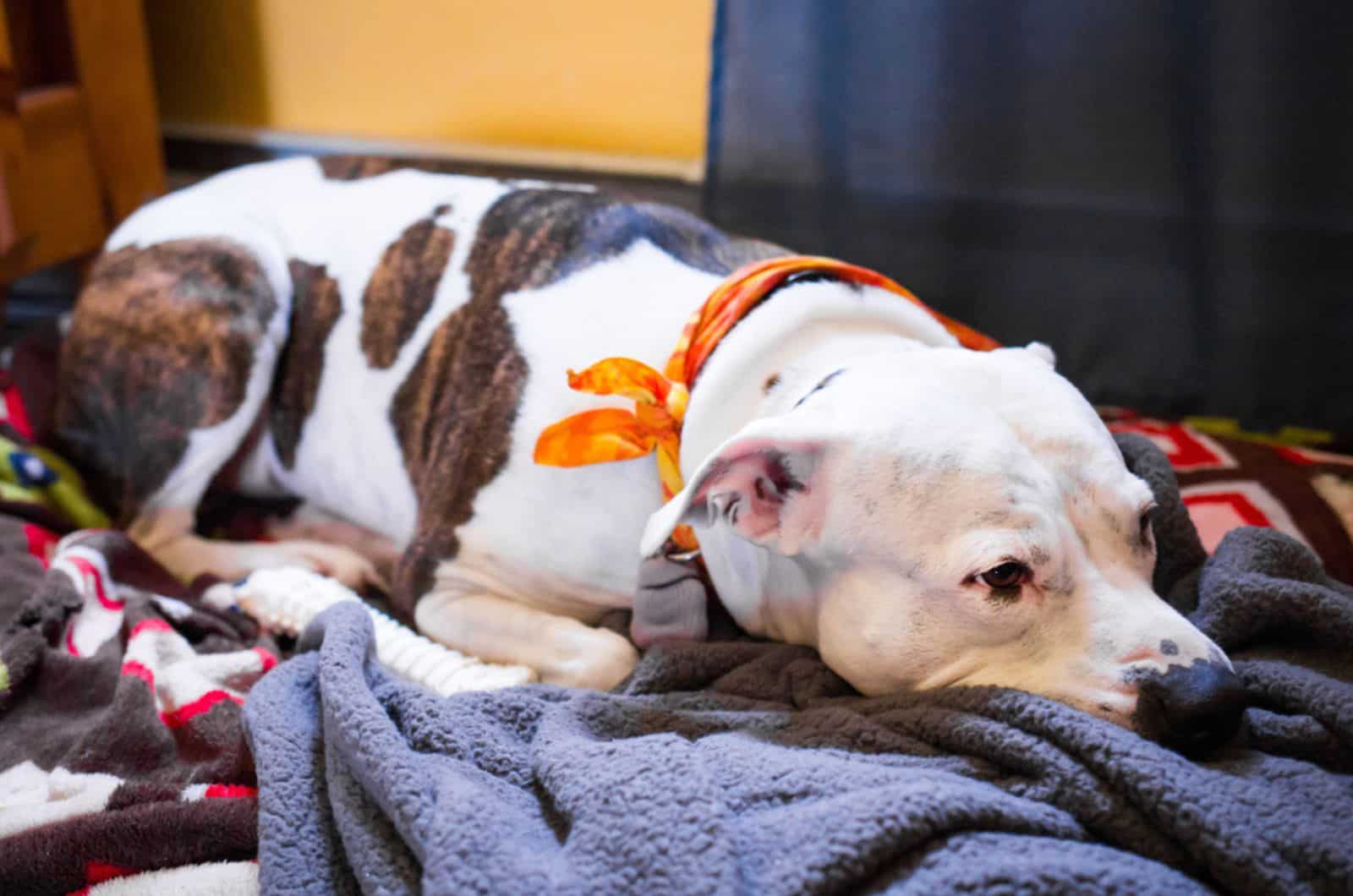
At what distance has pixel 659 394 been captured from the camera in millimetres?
1512

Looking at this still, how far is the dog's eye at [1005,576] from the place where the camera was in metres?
1.22

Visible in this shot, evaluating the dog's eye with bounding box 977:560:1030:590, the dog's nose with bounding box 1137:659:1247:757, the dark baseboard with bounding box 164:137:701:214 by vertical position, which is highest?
the dark baseboard with bounding box 164:137:701:214

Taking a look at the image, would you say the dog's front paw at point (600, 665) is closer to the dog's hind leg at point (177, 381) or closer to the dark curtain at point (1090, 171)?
the dog's hind leg at point (177, 381)

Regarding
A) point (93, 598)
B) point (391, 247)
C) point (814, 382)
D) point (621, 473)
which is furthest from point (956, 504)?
point (93, 598)

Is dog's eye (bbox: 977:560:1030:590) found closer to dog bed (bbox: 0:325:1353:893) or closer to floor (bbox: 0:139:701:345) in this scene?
dog bed (bbox: 0:325:1353:893)

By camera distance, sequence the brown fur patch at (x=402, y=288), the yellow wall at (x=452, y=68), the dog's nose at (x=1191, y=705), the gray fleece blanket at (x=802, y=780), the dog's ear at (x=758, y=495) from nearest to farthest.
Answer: the gray fleece blanket at (x=802, y=780) < the dog's nose at (x=1191, y=705) < the dog's ear at (x=758, y=495) < the brown fur patch at (x=402, y=288) < the yellow wall at (x=452, y=68)

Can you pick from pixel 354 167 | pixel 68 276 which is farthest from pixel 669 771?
pixel 68 276

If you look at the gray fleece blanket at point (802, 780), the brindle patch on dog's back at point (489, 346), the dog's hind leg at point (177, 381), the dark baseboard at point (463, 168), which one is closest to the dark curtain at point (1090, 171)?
the dark baseboard at point (463, 168)

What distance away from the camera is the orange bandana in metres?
1.50

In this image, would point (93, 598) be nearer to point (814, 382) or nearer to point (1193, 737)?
point (814, 382)

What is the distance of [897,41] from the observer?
231cm

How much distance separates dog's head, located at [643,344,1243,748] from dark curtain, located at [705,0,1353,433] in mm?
1067

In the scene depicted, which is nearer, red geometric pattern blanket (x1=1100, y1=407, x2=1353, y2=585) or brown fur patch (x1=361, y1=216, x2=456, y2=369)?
red geometric pattern blanket (x1=1100, y1=407, x2=1353, y2=585)

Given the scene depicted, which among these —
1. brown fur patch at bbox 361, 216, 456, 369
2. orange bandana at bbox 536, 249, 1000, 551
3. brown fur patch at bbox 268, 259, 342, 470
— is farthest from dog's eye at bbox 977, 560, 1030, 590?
brown fur patch at bbox 268, 259, 342, 470
